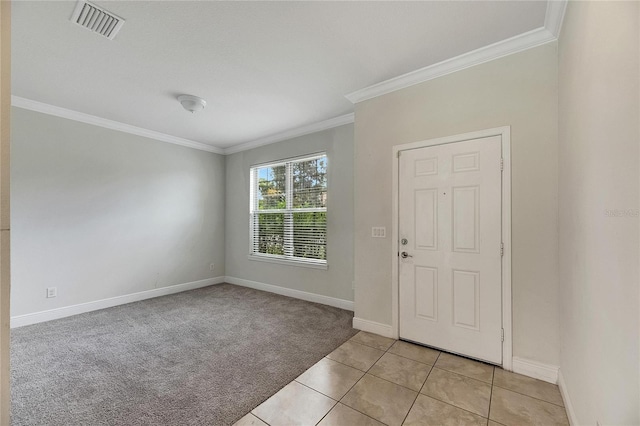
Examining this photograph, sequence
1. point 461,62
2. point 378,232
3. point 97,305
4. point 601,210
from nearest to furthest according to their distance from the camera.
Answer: point 601,210, point 461,62, point 378,232, point 97,305

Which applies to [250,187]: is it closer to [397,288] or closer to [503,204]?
[397,288]

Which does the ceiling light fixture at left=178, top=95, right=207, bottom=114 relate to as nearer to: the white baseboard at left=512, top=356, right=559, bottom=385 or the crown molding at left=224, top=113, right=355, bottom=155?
the crown molding at left=224, top=113, right=355, bottom=155

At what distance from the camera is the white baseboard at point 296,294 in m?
3.70

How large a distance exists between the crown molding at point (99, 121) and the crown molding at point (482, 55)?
10.6 ft

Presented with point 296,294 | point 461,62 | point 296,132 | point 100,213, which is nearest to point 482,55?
point 461,62

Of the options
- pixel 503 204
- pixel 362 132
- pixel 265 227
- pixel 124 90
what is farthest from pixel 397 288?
pixel 124 90

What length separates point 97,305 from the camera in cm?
370

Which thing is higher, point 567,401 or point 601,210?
point 601,210

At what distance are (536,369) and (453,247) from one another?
105 cm

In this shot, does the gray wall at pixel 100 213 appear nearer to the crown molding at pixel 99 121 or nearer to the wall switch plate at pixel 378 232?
the crown molding at pixel 99 121

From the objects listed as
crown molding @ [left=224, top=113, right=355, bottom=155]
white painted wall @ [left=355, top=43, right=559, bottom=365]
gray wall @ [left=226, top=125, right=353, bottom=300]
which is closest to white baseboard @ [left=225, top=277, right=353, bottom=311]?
gray wall @ [left=226, top=125, right=353, bottom=300]

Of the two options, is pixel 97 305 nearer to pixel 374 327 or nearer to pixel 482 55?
pixel 374 327

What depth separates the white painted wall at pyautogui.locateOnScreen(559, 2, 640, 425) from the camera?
947mm

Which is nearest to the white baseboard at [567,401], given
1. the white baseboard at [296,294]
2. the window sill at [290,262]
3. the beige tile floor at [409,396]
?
the beige tile floor at [409,396]
